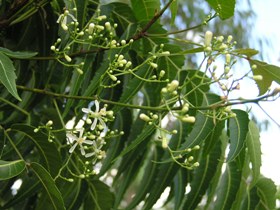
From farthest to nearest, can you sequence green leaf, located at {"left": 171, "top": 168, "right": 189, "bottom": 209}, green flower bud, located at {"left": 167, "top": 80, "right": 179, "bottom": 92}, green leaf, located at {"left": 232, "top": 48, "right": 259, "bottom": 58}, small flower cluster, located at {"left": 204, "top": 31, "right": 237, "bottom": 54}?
green leaf, located at {"left": 171, "top": 168, "right": 189, "bottom": 209} → green leaf, located at {"left": 232, "top": 48, "right": 259, "bottom": 58} → small flower cluster, located at {"left": 204, "top": 31, "right": 237, "bottom": 54} → green flower bud, located at {"left": 167, "top": 80, "right": 179, "bottom": 92}

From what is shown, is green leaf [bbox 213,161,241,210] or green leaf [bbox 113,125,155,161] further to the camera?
green leaf [bbox 213,161,241,210]

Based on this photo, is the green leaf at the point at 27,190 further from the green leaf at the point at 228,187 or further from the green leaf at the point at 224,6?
the green leaf at the point at 224,6

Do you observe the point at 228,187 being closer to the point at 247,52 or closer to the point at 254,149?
the point at 254,149

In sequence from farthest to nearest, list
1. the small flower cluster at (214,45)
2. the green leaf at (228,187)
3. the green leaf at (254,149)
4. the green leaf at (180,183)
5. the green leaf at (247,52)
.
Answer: the green leaf at (180,183) → the green leaf at (228,187) → the green leaf at (254,149) → the green leaf at (247,52) → the small flower cluster at (214,45)

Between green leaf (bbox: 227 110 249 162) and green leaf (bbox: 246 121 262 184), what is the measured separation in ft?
0.30

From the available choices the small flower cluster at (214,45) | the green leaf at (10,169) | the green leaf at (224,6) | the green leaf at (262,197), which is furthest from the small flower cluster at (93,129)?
the green leaf at (262,197)

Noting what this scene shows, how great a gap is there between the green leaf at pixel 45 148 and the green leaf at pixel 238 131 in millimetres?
407

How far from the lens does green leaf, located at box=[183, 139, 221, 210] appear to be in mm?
1566

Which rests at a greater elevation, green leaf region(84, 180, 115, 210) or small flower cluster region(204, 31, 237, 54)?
small flower cluster region(204, 31, 237, 54)

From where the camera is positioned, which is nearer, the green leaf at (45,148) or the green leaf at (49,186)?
the green leaf at (49,186)

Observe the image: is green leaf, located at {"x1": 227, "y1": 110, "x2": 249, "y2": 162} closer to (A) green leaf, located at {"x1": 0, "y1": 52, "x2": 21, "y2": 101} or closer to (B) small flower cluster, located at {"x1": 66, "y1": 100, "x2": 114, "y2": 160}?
(B) small flower cluster, located at {"x1": 66, "y1": 100, "x2": 114, "y2": 160}

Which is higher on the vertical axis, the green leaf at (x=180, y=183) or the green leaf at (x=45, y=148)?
the green leaf at (x=180, y=183)

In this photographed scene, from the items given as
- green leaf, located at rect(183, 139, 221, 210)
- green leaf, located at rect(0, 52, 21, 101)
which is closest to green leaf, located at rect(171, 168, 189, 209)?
green leaf, located at rect(183, 139, 221, 210)

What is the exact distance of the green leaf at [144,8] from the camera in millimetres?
1511
